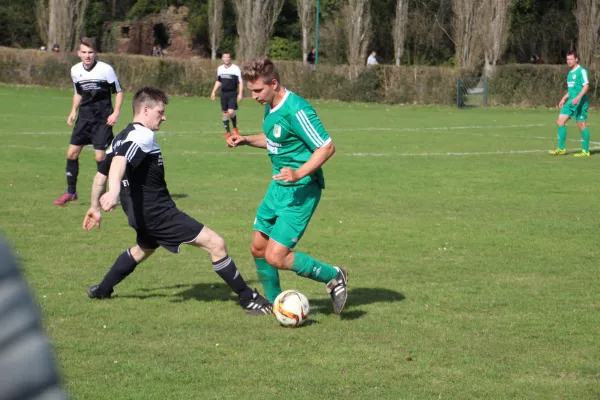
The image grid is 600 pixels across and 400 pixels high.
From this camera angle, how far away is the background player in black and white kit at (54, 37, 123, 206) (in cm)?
1320

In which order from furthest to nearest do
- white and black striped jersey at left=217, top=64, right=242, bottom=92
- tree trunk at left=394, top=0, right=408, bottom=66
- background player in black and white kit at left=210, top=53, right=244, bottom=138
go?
tree trunk at left=394, top=0, right=408, bottom=66
white and black striped jersey at left=217, top=64, right=242, bottom=92
background player in black and white kit at left=210, top=53, right=244, bottom=138

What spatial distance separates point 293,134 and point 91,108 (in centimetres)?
710

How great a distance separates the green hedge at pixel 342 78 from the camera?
4125cm

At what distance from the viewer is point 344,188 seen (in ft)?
50.5

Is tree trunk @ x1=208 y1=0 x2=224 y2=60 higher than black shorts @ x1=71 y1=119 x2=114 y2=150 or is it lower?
higher

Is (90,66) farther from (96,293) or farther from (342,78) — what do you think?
(342,78)

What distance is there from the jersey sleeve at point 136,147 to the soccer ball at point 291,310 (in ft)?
5.09

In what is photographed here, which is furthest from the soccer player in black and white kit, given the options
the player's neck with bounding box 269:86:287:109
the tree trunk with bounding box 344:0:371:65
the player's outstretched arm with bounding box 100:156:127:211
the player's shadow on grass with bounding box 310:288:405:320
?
the tree trunk with bounding box 344:0:371:65

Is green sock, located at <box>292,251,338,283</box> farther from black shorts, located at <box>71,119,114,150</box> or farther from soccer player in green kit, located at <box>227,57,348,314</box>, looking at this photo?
black shorts, located at <box>71,119,114,150</box>

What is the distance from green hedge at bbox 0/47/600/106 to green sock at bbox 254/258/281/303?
35.0 m

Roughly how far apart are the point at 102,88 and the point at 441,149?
11147 millimetres

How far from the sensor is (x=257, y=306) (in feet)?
23.9

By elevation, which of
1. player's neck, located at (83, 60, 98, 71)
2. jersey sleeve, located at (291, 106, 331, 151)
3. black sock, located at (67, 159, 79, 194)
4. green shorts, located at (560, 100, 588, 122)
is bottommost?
black sock, located at (67, 159, 79, 194)

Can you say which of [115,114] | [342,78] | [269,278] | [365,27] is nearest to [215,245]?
[269,278]
